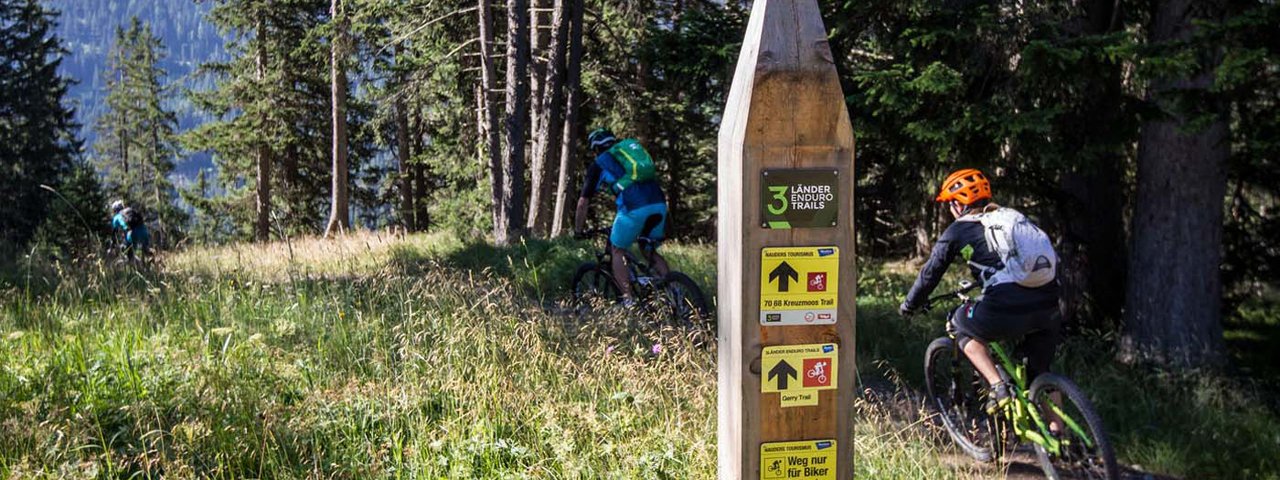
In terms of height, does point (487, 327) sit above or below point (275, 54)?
below

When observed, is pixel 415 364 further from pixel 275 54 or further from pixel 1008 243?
pixel 275 54

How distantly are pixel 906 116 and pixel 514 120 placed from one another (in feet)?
26.8

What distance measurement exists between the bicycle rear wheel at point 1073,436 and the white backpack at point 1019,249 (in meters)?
0.56

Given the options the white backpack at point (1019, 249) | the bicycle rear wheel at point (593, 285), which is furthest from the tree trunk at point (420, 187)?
the white backpack at point (1019, 249)

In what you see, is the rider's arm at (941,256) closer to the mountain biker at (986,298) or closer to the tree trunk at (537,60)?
the mountain biker at (986,298)

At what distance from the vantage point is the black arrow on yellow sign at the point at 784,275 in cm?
237

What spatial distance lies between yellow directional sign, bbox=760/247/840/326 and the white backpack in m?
3.05

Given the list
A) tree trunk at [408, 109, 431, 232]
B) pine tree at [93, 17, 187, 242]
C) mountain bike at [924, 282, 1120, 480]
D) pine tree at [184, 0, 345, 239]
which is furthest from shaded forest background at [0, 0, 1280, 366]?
pine tree at [93, 17, 187, 242]

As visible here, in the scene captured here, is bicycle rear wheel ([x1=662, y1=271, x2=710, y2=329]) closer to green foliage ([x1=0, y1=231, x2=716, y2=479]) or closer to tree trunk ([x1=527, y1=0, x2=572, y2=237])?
green foliage ([x1=0, y1=231, x2=716, y2=479])

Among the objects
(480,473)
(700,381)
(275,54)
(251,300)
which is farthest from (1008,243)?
(275,54)

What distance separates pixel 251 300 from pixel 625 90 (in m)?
14.6

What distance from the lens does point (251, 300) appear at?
659cm

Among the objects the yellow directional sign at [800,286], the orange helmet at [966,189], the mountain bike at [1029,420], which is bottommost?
the mountain bike at [1029,420]

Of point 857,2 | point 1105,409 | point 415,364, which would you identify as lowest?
point 1105,409
